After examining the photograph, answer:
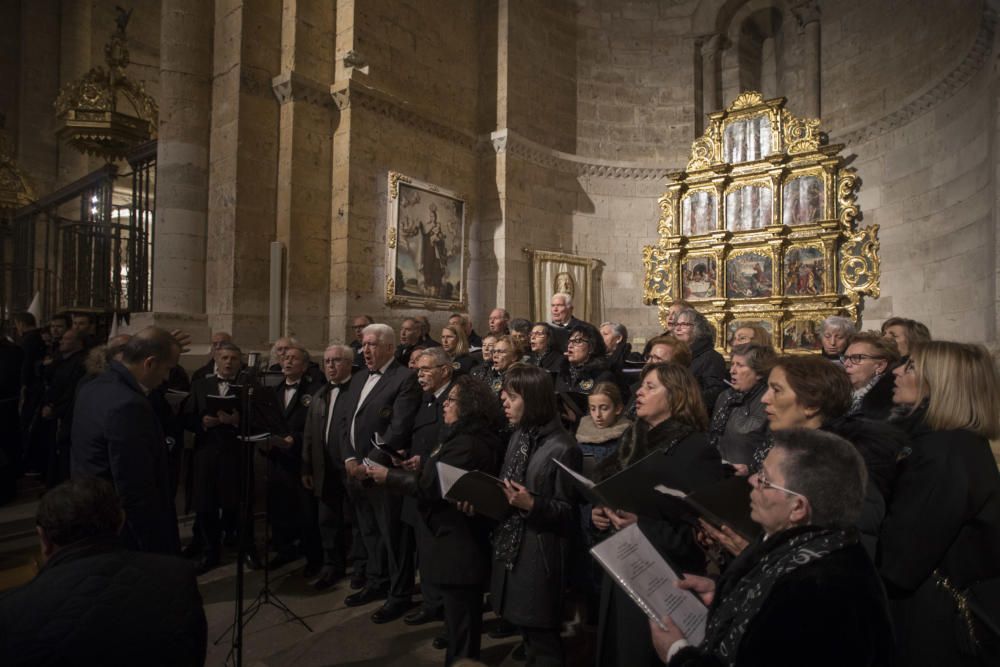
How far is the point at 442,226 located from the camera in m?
10.5

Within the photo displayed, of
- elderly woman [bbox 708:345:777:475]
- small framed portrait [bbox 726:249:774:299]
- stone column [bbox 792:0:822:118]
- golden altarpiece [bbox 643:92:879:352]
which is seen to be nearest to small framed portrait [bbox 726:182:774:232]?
golden altarpiece [bbox 643:92:879:352]

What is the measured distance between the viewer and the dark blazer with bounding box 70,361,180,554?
272cm

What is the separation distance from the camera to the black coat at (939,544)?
1970mm

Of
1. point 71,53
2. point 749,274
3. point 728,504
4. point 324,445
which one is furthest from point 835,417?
point 71,53

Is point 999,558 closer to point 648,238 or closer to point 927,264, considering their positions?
Answer: point 927,264

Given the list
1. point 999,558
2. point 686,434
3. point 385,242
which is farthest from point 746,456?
point 385,242

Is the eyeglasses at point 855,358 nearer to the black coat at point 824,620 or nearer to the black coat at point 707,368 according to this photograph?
the black coat at point 707,368

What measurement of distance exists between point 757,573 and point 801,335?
10.3 meters

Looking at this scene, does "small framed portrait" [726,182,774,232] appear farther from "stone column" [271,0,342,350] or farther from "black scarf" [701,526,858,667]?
"black scarf" [701,526,858,667]

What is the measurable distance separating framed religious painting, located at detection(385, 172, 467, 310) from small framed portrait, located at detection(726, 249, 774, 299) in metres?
5.09

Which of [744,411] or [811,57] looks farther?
[811,57]

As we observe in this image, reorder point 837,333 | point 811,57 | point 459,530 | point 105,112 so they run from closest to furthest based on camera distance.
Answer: point 459,530 < point 837,333 < point 105,112 < point 811,57

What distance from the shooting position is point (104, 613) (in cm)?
154

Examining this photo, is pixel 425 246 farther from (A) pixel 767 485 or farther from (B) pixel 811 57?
(A) pixel 767 485
